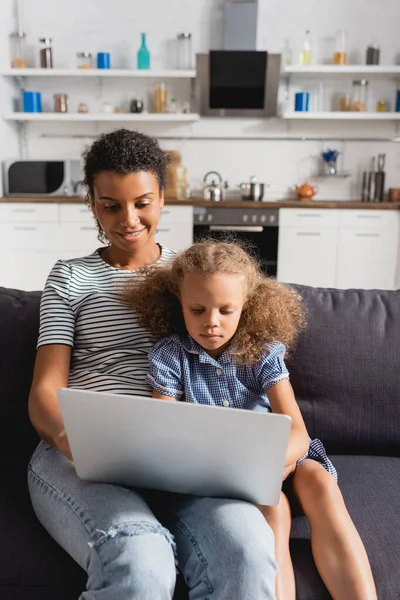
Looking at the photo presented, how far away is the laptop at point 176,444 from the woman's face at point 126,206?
1.84ft

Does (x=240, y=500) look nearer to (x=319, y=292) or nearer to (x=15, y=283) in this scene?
(x=319, y=292)

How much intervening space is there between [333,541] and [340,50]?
4.39m

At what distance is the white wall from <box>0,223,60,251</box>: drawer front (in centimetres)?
66

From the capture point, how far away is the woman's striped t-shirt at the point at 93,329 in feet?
4.60

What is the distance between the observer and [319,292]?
169cm

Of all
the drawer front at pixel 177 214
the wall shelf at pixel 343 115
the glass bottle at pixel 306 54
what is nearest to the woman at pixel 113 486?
the drawer front at pixel 177 214

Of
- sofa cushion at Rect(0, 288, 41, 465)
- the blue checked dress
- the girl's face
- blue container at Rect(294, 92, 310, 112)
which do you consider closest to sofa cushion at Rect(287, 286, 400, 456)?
the blue checked dress

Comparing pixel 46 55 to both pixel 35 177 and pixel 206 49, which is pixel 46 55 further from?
pixel 206 49

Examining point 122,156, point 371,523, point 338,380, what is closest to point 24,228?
point 122,156

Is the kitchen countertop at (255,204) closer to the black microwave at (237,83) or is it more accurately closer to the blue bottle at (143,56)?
the black microwave at (237,83)

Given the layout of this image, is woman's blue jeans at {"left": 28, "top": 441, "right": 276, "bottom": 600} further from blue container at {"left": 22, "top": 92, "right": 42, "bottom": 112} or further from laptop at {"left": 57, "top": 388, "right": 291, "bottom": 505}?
blue container at {"left": 22, "top": 92, "right": 42, "bottom": 112}

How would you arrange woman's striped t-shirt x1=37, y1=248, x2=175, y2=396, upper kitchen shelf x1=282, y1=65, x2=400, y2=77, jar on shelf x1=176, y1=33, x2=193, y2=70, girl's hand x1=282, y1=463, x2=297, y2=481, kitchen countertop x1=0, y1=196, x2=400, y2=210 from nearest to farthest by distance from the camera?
girl's hand x1=282, y1=463, x2=297, y2=481 → woman's striped t-shirt x1=37, y1=248, x2=175, y2=396 → kitchen countertop x1=0, y1=196, x2=400, y2=210 → upper kitchen shelf x1=282, y1=65, x2=400, y2=77 → jar on shelf x1=176, y1=33, x2=193, y2=70

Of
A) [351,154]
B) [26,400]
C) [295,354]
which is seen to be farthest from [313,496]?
[351,154]

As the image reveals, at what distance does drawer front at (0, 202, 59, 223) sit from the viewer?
4.49 metres
